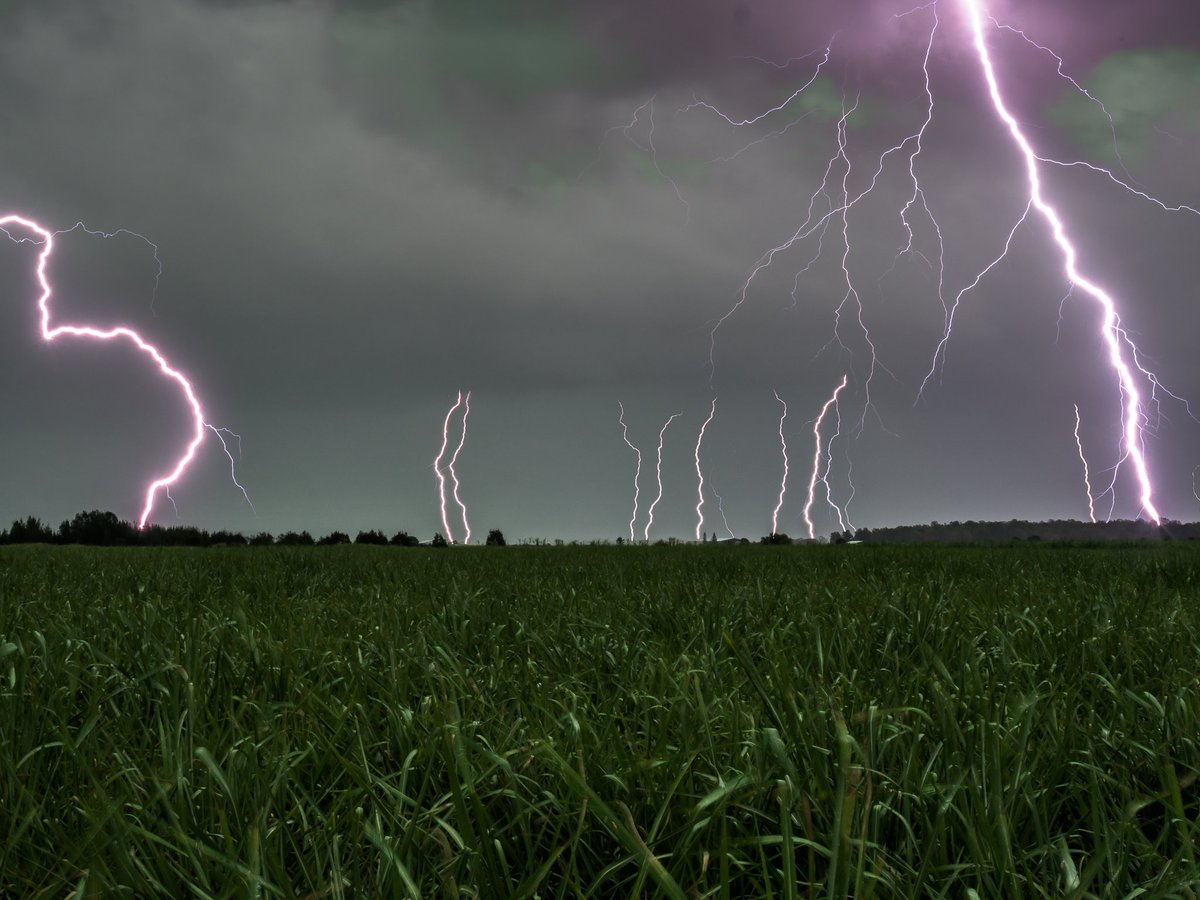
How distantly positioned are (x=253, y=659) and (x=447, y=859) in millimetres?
1698

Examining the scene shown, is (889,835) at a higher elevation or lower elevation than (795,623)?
lower

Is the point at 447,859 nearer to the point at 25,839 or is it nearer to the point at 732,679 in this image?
the point at 25,839

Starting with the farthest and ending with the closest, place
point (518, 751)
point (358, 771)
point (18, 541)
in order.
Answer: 1. point (18, 541)
2. point (518, 751)
3. point (358, 771)

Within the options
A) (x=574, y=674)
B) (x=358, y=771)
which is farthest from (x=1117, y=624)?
(x=358, y=771)

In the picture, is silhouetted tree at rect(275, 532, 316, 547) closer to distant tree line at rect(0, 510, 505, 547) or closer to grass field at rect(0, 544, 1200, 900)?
distant tree line at rect(0, 510, 505, 547)

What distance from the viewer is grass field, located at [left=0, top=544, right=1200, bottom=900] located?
1.34 m

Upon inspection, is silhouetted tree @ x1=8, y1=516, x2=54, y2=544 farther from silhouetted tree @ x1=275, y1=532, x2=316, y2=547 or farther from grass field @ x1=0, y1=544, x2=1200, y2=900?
grass field @ x1=0, y1=544, x2=1200, y2=900

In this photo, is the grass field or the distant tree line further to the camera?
the distant tree line

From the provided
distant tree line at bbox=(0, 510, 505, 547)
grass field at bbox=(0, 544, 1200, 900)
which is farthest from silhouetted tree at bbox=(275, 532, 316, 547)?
grass field at bbox=(0, 544, 1200, 900)

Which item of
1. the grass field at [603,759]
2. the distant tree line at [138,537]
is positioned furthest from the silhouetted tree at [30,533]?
the grass field at [603,759]

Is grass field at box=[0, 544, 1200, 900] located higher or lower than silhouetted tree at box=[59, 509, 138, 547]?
lower

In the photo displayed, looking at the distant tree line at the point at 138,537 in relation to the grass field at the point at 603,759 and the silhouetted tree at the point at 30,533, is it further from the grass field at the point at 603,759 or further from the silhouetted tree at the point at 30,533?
the grass field at the point at 603,759

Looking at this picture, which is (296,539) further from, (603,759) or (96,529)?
(603,759)

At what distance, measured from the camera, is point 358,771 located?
5.27ft
